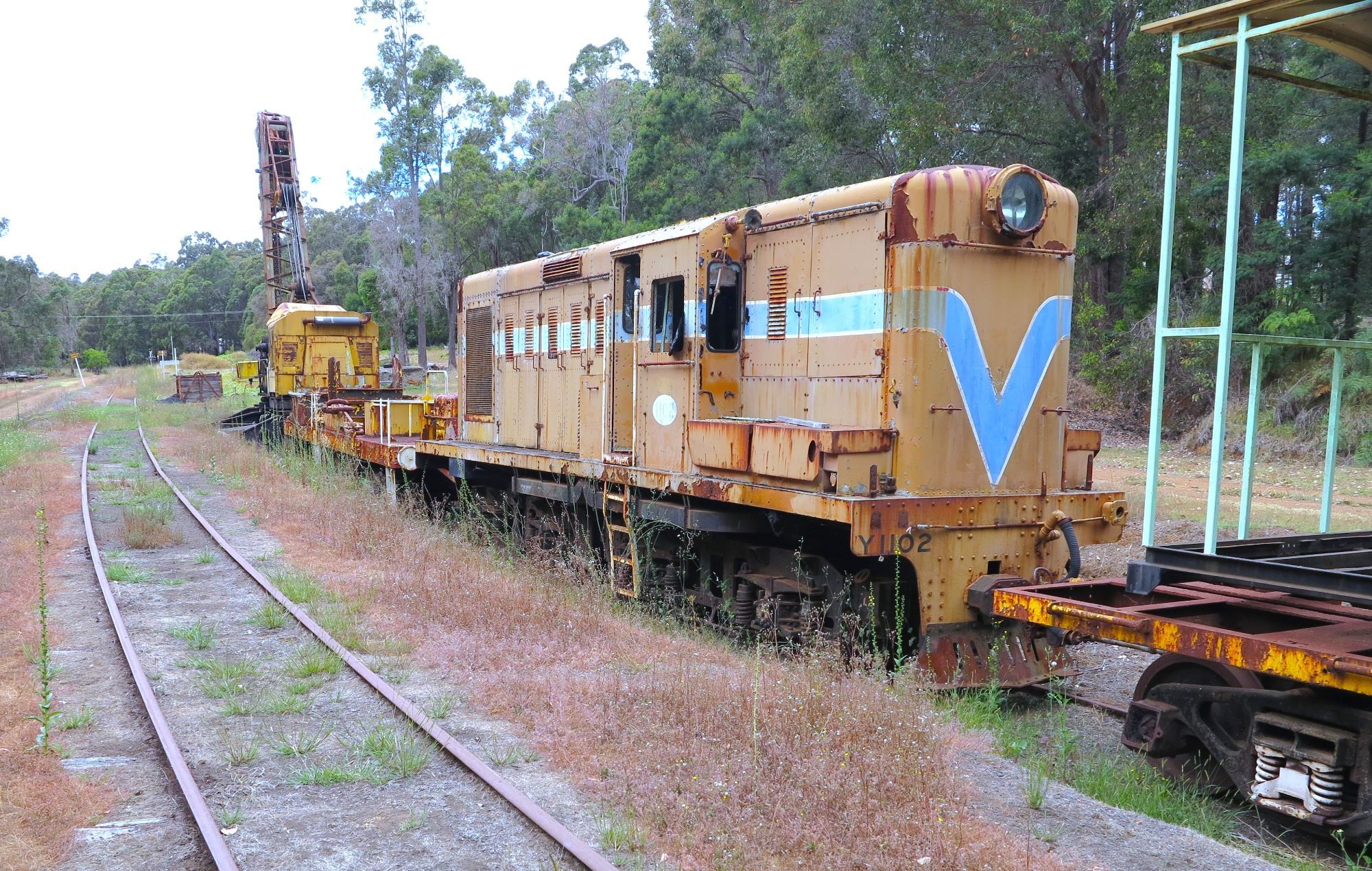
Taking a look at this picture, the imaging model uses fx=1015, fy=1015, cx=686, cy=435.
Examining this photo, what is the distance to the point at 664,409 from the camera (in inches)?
346

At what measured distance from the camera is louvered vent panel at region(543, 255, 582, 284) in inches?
424

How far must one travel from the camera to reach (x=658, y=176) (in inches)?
1521

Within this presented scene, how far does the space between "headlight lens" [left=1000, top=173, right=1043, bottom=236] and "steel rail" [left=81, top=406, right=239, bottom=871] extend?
5.92 m

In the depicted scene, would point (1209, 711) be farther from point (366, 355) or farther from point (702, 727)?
point (366, 355)

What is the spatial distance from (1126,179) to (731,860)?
2052 centimetres

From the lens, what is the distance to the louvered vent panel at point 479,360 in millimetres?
13180

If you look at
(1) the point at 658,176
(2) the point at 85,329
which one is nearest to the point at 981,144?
(1) the point at 658,176

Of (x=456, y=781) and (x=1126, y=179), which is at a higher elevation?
(x=1126, y=179)

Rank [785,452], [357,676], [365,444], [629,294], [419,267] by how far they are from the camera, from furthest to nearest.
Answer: [419,267], [365,444], [629,294], [785,452], [357,676]

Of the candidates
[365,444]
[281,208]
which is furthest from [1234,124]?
[281,208]

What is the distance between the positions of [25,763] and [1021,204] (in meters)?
6.88

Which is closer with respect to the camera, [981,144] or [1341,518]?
[1341,518]

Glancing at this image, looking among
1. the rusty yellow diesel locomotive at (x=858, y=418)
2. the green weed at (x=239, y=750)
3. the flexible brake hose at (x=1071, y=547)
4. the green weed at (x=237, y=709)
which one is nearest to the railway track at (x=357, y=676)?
the green weed at (x=239, y=750)

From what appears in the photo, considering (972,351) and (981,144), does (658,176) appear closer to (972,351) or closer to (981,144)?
(981,144)
